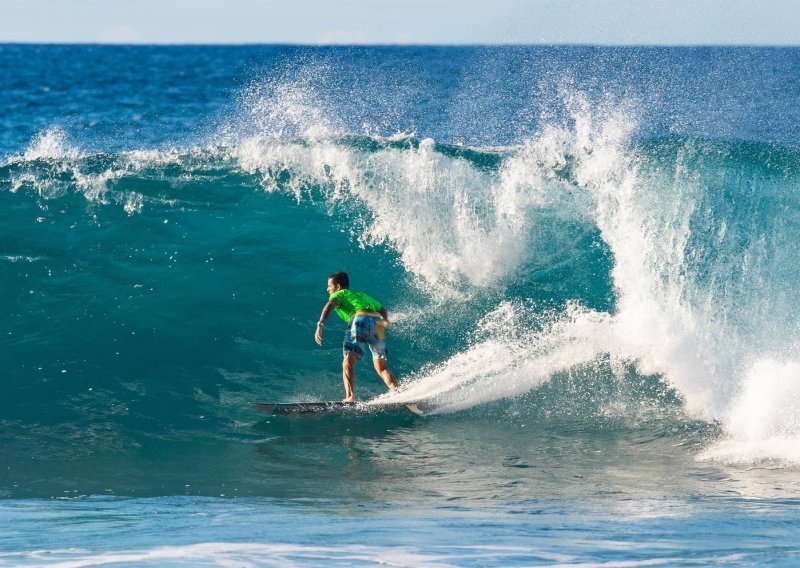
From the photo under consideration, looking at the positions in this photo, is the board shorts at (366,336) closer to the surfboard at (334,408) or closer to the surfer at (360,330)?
the surfer at (360,330)

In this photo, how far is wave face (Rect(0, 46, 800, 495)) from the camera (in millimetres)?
9164

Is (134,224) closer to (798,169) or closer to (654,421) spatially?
(654,421)

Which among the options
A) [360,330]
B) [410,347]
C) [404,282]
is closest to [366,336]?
[360,330]

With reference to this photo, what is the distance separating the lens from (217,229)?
12.7 m

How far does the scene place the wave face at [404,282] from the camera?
916 centimetres

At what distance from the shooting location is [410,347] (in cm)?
1074

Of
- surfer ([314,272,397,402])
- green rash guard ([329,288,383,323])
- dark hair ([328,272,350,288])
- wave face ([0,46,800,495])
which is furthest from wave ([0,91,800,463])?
dark hair ([328,272,350,288])

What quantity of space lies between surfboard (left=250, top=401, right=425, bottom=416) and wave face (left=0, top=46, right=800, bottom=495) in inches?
9.0

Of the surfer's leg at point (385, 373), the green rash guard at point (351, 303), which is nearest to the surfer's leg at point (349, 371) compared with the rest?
the surfer's leg at point (385, 373)

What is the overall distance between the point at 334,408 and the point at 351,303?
108cm

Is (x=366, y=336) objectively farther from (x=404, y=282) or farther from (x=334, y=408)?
(x=404, y=282)

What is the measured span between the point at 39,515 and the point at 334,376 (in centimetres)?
408

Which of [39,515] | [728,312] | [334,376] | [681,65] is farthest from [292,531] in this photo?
[681,65]

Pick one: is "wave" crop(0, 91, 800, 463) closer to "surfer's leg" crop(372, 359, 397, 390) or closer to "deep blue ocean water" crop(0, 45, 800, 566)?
"deep blue ocean water" crop(0, 45, 800, 566)
